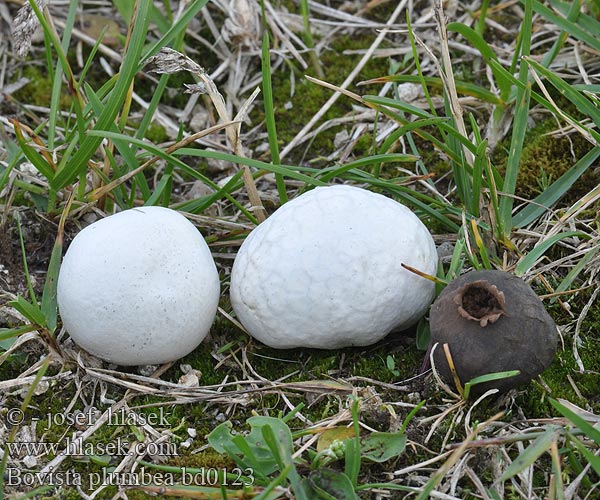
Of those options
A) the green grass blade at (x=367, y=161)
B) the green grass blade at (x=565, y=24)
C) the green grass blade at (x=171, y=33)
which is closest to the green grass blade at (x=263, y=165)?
the green grass blade at (x=367, y=161)

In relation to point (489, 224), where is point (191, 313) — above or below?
below

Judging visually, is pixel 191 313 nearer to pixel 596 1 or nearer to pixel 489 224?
pixel 489 224

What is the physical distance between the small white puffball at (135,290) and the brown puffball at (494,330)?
72cm

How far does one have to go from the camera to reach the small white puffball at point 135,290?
222 centimetres

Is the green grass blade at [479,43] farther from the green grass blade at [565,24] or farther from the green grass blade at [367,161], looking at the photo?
the green grass blade at [367,161]

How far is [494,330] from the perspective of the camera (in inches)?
81.0

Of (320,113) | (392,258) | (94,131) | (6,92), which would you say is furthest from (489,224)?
(6,92)

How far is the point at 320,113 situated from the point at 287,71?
0.35 m

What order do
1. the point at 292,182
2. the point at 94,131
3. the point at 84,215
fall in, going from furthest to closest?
the point at 292,182, the point at 84,215, the point at 94,131

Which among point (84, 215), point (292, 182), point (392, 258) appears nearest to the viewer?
point (392, 258)

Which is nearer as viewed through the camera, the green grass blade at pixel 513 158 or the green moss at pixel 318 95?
the green grass blade at pixel 513 158

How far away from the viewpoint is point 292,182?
3051 millimetres

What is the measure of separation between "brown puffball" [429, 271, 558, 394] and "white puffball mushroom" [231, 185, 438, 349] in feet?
0.62

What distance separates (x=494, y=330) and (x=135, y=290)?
3.25 feet
